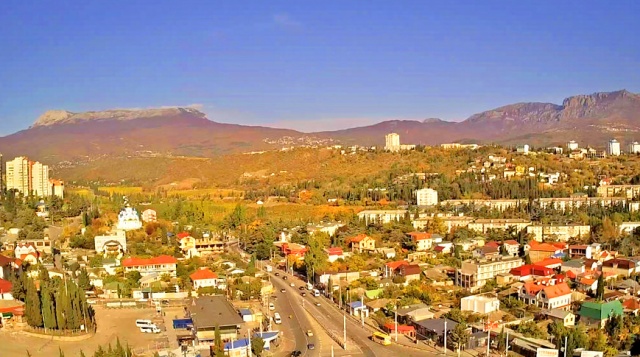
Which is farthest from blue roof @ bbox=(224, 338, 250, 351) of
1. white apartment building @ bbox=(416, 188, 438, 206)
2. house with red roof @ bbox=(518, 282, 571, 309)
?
white apartment building @ bbox=(416, 188, 438, 206)

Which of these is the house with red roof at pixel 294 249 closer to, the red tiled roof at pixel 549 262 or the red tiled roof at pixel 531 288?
the red tiled roof at pixel 549 262

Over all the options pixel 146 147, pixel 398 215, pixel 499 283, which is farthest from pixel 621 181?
pixel 146 147

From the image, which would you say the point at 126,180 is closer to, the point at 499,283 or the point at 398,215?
the point at 398,215

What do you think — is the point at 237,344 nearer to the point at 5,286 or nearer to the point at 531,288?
the point at 5,286

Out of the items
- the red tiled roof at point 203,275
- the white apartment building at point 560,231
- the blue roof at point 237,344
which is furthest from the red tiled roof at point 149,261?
the white apartment building at point 560,231

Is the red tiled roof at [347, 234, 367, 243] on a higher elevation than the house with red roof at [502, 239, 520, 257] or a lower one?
higher

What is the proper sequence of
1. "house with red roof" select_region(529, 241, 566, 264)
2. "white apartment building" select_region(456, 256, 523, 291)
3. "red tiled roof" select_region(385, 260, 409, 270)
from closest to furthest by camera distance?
"white apartment building" select_region(456, 256, 523, 291) → "red tiled roof" select_region(385, 260, 409, 270) → "house with red roof" select_region(529, 241, 566, 264)

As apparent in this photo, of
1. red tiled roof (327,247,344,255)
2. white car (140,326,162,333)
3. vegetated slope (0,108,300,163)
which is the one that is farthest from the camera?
vegetated slope (0,108,300,163)

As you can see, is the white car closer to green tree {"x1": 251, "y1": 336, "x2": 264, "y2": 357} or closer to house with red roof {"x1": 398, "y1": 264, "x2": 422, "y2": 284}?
green tree {"x1": 251, "y1": 336, "x2": 264, "y2": 357}
